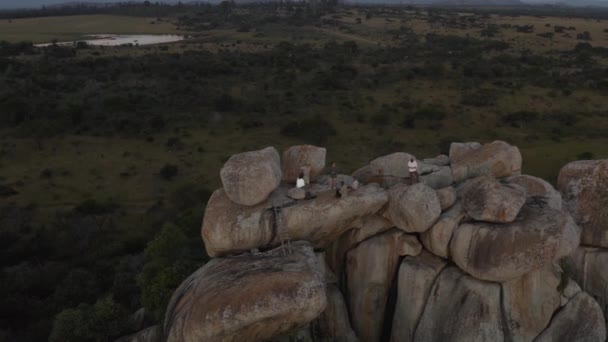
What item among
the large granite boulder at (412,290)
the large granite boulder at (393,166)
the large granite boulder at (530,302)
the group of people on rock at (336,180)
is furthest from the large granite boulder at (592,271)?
the large granite boulder at (393,166)

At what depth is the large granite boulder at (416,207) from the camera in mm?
19812

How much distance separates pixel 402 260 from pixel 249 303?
803cm

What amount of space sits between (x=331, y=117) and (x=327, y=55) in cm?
3809

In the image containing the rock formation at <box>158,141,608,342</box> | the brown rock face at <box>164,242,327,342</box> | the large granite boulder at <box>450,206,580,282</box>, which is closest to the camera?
the brown rock face at <box>164,242,327,342</box>

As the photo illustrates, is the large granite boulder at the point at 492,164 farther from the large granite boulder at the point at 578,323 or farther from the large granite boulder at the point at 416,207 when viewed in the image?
the large granite boulder at the point at 578,323

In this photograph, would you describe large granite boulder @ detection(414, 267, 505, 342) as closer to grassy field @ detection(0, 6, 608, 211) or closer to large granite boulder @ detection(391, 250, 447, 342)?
large granite boulder @ detection(391, 250, 447, 342)

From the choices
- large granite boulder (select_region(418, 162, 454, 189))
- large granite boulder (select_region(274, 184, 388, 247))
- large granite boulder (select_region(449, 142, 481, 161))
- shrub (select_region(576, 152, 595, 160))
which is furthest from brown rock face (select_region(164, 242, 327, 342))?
shrub (select_region(576, 152, 595, 160))

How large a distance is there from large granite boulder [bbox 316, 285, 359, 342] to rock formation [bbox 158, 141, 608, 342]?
5 centimetres

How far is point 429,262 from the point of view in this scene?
20562 millimetres

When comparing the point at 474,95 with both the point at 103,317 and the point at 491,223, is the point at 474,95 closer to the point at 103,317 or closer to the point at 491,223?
the point at 491,223

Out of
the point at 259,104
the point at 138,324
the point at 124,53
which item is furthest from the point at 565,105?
the point at 124,53

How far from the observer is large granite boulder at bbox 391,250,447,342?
20094 millimetres

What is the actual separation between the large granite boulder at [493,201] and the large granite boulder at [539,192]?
4.53ft

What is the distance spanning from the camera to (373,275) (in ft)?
69.5
